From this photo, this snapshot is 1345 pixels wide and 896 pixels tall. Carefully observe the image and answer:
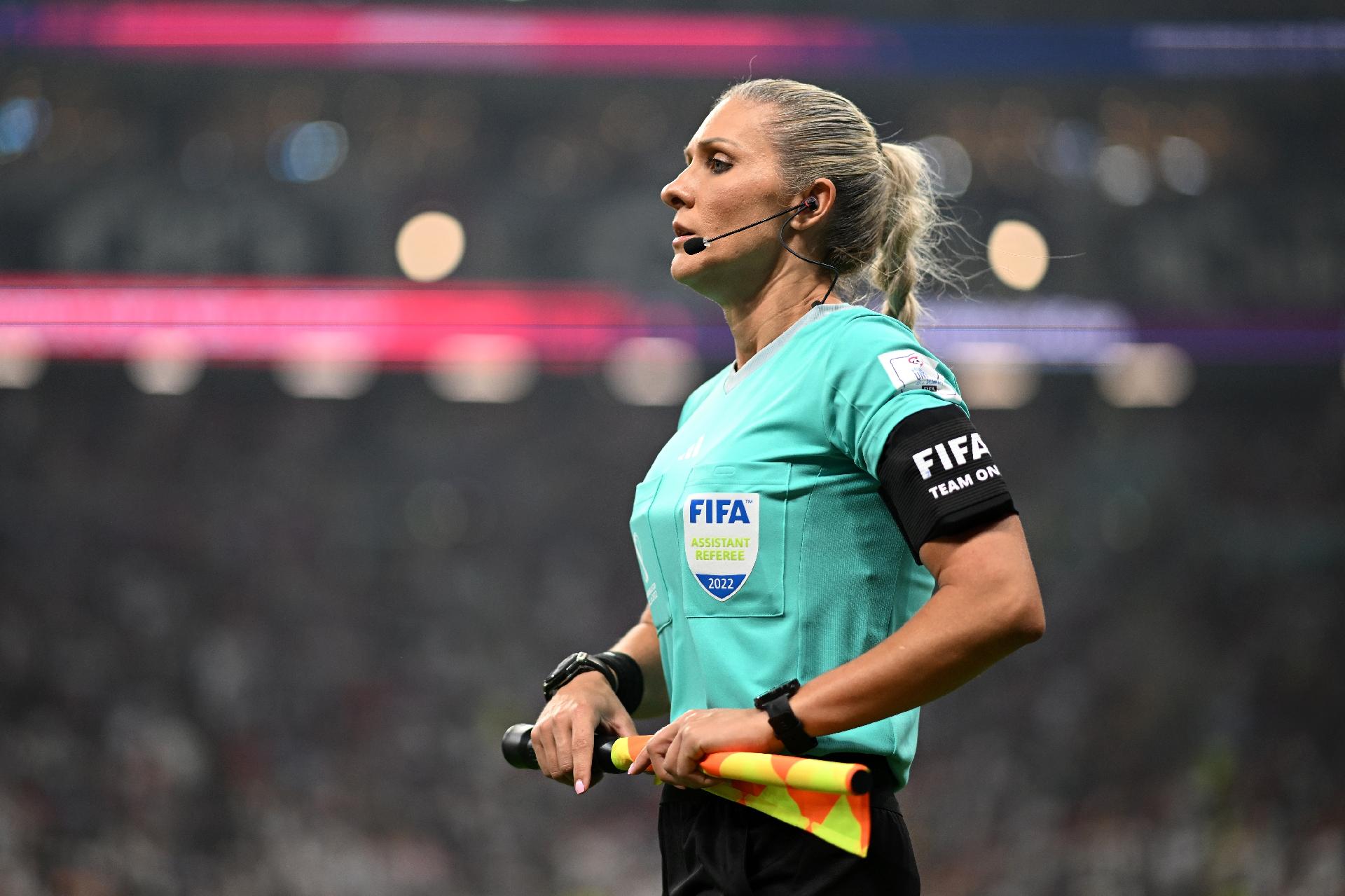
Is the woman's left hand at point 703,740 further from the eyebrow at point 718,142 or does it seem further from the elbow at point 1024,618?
the eyebrow at point 718,142

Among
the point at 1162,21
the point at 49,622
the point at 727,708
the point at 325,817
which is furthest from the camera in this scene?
the point at 1162,21

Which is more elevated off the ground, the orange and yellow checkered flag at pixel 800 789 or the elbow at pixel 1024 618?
the elbow at pixel 1024 618

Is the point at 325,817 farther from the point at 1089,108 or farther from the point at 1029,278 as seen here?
the point at 1089,108

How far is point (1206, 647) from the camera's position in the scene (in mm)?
10242

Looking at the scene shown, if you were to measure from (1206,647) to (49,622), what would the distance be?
31.3 ft

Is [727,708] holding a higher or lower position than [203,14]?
lower

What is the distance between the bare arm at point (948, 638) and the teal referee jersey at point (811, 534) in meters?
0.12

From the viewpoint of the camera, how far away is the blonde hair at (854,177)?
5.69 ft

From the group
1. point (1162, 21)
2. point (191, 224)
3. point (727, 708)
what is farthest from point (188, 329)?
Result: point (727, 708)

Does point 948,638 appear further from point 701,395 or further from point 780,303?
point 701,395

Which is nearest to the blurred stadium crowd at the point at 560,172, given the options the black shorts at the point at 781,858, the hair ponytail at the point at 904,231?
the hair ponytail at the point at 904,231

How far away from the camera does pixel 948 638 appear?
1295 millimetres

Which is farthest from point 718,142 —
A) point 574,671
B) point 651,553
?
point 574,671

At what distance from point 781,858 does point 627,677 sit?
47 cm
